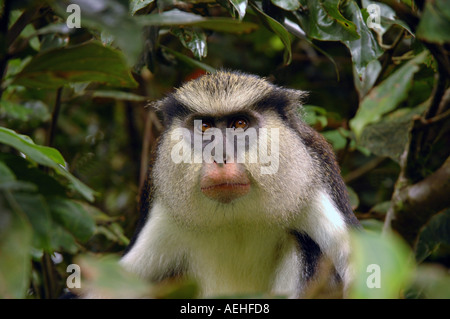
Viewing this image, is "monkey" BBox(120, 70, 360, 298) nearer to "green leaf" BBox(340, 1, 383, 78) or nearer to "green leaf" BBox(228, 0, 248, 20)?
"green leaf" BBox(340, 1, 383, 78)

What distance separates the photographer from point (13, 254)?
143 cm

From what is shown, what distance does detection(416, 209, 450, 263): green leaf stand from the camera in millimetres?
1820

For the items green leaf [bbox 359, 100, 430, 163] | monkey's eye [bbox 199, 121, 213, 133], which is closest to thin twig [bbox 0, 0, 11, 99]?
monkey's eye [bbox 199, 121, 213, 133]

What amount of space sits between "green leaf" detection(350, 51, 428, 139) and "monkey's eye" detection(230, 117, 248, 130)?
2.13 feet

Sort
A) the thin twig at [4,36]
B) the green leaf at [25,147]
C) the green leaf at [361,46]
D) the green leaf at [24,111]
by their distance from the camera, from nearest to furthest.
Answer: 1. the green leaf at [25,147]
2. the thin twig at [4,36]
3. the green leaf at [361,46]
4. the green leaf at [24,111]

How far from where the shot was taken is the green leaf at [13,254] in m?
1.42

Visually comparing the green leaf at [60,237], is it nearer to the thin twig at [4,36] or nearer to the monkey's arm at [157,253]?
the thin twig at [4,36]

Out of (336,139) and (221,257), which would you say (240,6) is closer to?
(221,257)

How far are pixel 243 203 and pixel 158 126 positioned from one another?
8.11 ft

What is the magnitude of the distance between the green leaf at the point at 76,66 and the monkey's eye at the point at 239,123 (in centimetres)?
116

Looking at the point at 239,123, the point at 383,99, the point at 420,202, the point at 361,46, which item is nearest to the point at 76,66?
the point at 239,123

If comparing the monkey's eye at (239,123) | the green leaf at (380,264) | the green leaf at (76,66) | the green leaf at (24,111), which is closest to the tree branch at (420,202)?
the monkey's eye at (239,123)
